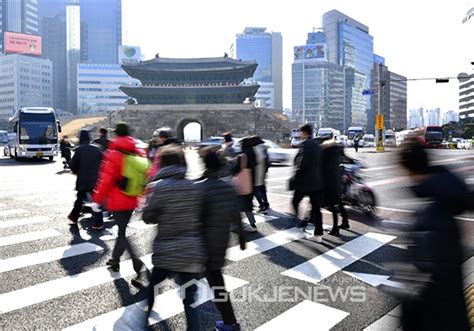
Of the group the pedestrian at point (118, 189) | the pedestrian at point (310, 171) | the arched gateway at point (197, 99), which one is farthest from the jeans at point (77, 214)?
the arched gateway at point (197, 99)

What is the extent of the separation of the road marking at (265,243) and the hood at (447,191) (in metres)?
3.31

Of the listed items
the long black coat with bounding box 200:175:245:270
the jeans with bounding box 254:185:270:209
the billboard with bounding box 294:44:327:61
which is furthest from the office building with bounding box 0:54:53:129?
the long black coat with bounding box 200:175:245:270

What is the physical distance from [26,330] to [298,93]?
129735 mm

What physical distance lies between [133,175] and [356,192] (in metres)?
6.19

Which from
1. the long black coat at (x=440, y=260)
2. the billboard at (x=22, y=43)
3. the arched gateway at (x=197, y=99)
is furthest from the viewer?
the billboard at (x=22, y=43)

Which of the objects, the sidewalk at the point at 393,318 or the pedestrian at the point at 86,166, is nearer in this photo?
the sidewalk at the point at 393,318

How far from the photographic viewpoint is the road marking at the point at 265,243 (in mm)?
6011

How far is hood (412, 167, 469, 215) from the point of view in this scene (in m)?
2.47

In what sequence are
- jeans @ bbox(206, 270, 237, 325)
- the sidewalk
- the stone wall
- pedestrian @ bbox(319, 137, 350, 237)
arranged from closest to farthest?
jeans @ bbox(206, 270, 237, 325) → the sidewalk → pedestrian @ bbox(319, 137, 350, 237) → the stone wall

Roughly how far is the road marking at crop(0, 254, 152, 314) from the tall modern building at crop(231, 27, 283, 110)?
14374 centimetres

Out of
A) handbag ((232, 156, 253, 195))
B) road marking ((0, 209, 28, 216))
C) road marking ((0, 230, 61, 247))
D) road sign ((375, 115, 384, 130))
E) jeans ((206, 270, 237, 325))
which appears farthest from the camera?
road sign ((375, 115, 384, 130))

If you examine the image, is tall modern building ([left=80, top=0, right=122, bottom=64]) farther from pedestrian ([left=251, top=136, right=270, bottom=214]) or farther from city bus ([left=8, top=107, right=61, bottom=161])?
pedestrian ([left=251, top=136, right=270, bottom=214])

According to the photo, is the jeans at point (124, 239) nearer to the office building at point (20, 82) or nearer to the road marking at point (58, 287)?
Answer: the road marking at point (58, 287)

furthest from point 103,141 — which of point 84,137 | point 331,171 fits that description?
point 331,171
